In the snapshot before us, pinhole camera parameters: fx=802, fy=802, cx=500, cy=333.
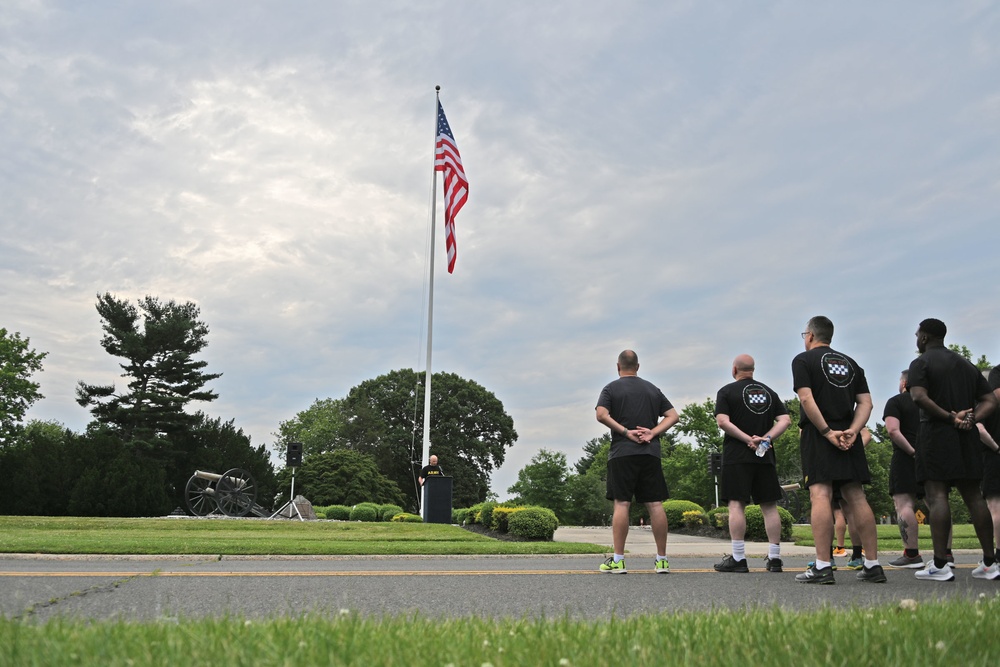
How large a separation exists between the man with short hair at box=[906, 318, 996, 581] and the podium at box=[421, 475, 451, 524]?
1584 cm

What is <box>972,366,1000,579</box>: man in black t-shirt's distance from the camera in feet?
21.5

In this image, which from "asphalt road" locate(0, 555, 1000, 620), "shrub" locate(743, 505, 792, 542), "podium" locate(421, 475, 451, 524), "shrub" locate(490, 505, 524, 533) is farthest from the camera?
"podium" locate(421, 475, 451, 524)

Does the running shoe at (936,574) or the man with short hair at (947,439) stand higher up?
the man with short hair at (947,439)

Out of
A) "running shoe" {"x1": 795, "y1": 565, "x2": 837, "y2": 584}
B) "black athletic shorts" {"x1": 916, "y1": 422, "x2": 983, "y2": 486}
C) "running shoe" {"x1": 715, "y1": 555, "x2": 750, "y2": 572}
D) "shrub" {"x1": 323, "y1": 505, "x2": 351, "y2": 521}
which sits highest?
"black athletic shorts" {"x1": 916, "y1": 422, "x2": 983, "y2": 486}

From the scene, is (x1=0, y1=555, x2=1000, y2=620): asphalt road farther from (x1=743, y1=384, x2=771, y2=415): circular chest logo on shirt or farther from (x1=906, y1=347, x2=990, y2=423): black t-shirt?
(x1=743, y1=384, x2=771, y2=415): circular chest logo on shirt

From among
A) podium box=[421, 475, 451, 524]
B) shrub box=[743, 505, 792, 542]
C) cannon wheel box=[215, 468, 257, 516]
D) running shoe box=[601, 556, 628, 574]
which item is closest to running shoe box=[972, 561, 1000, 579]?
running shoe box=[601, 556, 628, 574]

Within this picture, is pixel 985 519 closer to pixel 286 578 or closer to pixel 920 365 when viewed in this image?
pixel 920 365

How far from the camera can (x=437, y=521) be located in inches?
846

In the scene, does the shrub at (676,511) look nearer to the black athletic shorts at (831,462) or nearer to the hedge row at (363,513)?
the hedge row at (363,513)

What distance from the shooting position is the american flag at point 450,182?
23.8 meters

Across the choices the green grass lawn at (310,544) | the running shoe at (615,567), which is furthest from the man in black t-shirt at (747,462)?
the green grass lawn at (310,544)

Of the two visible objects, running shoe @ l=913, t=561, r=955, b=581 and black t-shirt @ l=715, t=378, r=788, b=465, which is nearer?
running shoe @ l=913, t=561, r=955, b=581

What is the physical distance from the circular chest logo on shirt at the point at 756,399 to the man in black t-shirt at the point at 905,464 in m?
1.35

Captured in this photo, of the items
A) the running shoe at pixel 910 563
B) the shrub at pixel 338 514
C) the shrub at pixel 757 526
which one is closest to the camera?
the running shoe at pixel 910 563
